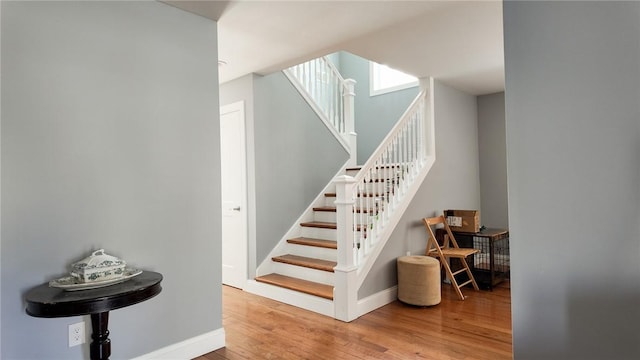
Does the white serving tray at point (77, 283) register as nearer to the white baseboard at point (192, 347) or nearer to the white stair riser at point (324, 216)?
the white baseboard at point (192, 347)

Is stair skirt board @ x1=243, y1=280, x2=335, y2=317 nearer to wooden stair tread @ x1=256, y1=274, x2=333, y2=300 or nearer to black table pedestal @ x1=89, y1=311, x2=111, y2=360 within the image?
wooden stair tread @ x1=256, y1=274, x2=333, y2=300

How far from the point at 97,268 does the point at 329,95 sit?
12.1 ft

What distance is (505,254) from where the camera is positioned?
4.47 m

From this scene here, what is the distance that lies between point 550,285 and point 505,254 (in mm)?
3556

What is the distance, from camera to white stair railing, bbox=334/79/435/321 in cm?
311

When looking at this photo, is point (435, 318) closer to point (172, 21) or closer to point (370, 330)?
point (370, 330)

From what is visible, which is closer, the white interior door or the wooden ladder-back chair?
the wooden ladder-back chair

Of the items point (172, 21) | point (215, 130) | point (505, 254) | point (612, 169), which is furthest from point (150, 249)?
point (505, 254)

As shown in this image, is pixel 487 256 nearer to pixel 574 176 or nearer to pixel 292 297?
pixel 292 297

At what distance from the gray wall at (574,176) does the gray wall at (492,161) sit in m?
3.98

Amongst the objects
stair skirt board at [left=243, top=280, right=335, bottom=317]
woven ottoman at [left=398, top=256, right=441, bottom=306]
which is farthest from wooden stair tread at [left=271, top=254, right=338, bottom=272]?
woven ottoman at [left=398, top=256, right=441, bottom=306]

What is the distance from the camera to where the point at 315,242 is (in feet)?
13.0

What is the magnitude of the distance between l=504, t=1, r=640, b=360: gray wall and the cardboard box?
292cm

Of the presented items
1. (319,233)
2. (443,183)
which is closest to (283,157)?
(319,233)
